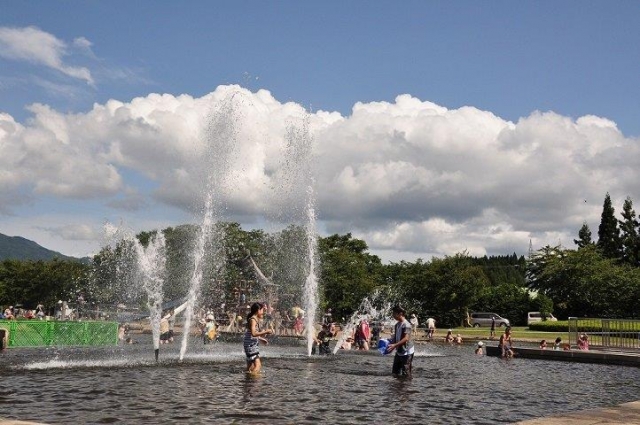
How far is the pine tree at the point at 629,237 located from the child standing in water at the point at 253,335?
337ft

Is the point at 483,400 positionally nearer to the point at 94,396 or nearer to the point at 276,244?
the point at 94,396

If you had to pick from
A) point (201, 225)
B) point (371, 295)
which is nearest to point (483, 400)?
point (201, 225)

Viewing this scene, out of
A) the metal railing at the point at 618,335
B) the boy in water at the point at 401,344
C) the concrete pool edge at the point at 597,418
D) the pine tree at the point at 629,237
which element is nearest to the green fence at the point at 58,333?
the boy in water at the point at 401,344

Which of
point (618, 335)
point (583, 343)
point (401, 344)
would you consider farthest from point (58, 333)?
point (618, 335)

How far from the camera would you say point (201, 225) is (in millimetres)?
31516

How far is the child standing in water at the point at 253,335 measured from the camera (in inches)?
699

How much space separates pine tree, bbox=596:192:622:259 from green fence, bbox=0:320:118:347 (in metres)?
98.8

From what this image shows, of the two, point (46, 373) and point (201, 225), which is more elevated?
point (201, 225)

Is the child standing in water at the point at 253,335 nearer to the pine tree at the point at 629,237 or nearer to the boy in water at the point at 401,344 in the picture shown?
the boy in water at the point at 401,344

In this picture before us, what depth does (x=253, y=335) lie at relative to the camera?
17938mm

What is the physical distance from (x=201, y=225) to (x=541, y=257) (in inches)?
2872

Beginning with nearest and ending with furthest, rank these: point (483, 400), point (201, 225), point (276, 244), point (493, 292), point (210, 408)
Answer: point (210, 408) < point (483, 400) < point (201, 225) < point (493, 292) < point (276, 244)

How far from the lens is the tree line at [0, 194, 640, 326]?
2783 inches

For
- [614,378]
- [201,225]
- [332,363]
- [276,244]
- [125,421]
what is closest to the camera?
[125,421]
